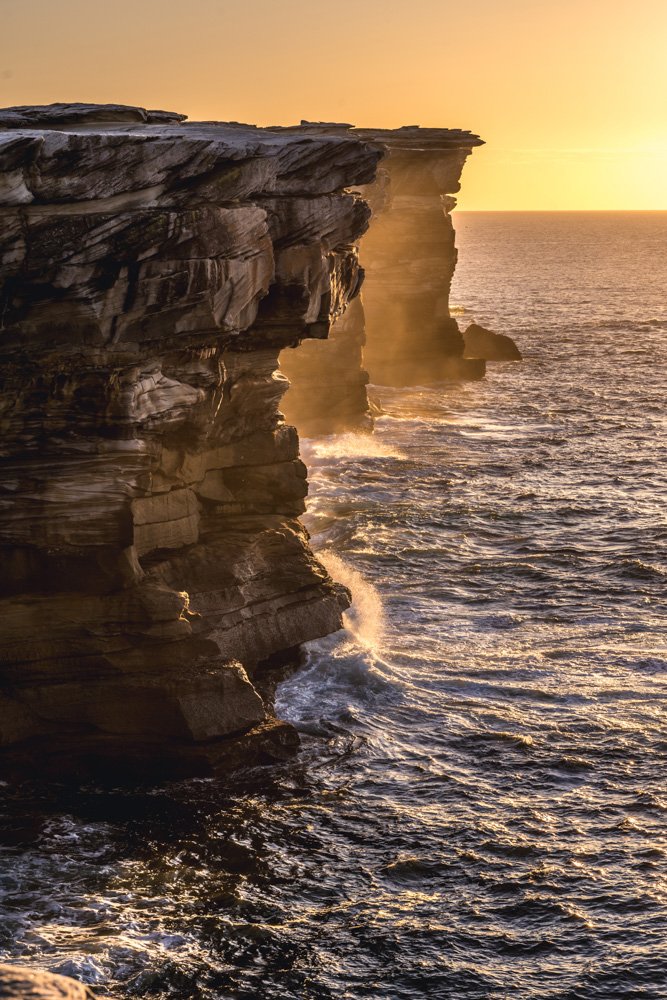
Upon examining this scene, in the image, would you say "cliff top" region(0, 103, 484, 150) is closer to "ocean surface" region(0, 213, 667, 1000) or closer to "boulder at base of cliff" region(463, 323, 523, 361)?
"ocean surface" region(0, 213, 667, 1000)

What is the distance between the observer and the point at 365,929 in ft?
66.9

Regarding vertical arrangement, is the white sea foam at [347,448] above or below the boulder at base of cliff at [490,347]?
below

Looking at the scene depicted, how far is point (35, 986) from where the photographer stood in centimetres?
1197

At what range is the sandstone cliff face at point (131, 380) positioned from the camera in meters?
23.2

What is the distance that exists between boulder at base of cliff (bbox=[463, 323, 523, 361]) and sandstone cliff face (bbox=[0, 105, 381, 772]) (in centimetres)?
5680

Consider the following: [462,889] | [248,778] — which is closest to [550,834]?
[462,889]

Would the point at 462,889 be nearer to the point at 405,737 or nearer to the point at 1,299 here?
the point at 405,737

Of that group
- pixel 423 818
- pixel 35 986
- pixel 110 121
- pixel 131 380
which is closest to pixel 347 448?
pixel 110 121

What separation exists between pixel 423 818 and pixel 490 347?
63.8 m

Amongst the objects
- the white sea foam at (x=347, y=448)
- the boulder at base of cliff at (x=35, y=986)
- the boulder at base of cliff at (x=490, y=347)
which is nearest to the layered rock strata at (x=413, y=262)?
the boulder at base of cliff at (x=490, y=347)

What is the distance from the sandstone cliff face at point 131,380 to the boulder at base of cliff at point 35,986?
41.6 feet

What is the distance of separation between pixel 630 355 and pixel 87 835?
71068 mm

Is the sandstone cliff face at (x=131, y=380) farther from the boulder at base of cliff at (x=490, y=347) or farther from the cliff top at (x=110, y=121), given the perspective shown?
the boulder at base of cliff at (x=490, y=347)

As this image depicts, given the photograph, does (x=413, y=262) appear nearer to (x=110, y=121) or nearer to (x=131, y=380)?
(x=110, y=121)
